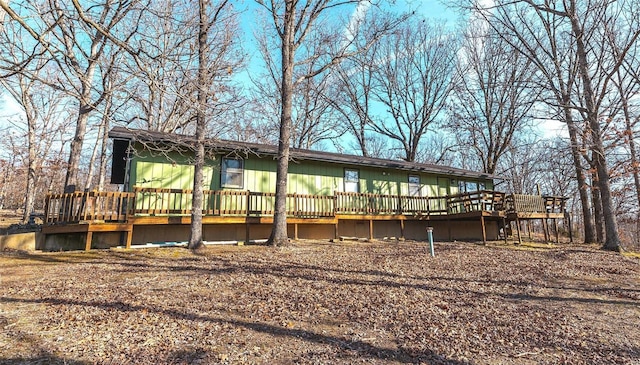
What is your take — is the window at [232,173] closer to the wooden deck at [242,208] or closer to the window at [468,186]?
the wooden deck at [242,208]

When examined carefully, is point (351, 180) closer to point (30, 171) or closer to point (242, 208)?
point (242, 208)

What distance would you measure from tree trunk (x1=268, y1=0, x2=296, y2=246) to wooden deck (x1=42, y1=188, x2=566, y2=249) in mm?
1732

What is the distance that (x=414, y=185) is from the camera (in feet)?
60.3

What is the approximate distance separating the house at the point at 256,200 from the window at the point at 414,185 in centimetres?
6

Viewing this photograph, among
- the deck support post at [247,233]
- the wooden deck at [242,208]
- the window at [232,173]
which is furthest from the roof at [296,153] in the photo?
the deck support post at [247,233]

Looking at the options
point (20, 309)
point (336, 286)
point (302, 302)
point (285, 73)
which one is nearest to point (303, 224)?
point (285, 73)

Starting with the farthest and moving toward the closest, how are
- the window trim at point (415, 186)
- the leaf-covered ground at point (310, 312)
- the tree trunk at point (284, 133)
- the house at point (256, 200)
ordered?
the window trim at point (415, 186) → the tree trunk at point (284, 133) → the house at point (256, 200) → the leaf-covered ground at point (310, 312)

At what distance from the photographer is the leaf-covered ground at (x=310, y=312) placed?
3689mm

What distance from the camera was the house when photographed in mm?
10047

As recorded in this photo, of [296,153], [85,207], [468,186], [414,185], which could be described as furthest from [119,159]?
[468,186]

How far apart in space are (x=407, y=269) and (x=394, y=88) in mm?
21803

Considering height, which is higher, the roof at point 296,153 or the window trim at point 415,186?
the roof at point 296,153

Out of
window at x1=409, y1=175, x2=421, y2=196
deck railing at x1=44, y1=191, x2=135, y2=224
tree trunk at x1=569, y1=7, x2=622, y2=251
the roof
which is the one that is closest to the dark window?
the roof

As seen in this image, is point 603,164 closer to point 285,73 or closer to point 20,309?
point 285,73
